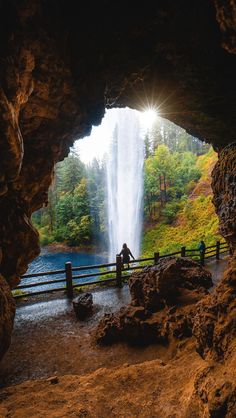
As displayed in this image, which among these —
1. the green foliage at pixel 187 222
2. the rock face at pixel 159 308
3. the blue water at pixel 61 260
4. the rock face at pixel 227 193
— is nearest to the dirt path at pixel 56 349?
the rock face at pixel 159 308

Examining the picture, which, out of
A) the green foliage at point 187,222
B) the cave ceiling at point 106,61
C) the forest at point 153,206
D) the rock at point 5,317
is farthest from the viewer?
the forest at point 153,206

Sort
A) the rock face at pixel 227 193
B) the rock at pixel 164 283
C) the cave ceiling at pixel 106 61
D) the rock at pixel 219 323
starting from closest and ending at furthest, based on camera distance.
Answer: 1. the rock at pixel 219 323
2. the rock face at pixel 227 193
3. the cave ceiling at pixel 106 61
4. the rock at pixel 164 283

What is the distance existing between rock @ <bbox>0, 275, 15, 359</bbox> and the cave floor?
0.93 metres

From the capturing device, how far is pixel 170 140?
57.1 meters

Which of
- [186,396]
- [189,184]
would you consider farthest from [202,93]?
[189,184]

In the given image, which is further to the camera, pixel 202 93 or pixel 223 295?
pixel 202 93

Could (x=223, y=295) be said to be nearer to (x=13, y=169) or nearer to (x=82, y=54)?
(x=13, y=169)

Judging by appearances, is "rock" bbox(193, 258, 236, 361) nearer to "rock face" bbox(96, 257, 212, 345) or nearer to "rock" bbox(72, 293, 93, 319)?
"rock face" bbox(96, 257, 212, 345)

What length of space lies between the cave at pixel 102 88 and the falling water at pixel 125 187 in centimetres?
2197

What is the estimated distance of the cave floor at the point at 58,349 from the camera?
5355 millimetres

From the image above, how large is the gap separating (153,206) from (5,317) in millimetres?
31347

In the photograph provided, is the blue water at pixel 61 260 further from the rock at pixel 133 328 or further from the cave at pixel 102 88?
the rock at pixel 133 328

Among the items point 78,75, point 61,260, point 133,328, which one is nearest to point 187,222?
point 61,260

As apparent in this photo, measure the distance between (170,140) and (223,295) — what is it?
57.1m
